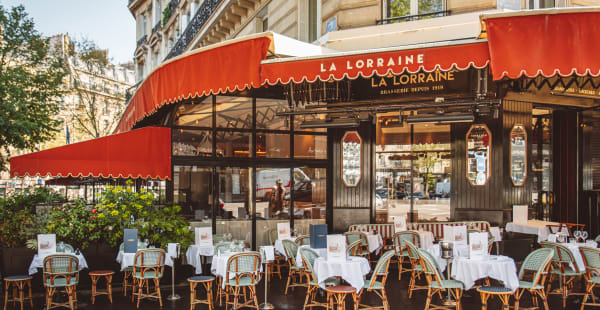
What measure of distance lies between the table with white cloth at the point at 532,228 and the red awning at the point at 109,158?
7.98 m

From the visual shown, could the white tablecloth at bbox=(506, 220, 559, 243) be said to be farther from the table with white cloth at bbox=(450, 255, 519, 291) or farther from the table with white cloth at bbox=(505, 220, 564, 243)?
the table with white cloth at bbox=(450, 255, 519, 291)

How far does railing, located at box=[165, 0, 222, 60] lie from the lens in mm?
18878

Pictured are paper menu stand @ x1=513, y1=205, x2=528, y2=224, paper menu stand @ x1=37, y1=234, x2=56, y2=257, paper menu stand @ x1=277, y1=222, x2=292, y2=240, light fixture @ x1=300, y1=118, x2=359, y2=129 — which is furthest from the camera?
paper menu stand @ x1=513, y1=205, x2=528, y2=224

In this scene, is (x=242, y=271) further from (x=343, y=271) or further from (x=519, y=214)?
(x=519, y=214)

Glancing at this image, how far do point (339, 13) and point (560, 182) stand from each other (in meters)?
8.15

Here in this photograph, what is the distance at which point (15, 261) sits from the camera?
9227mm

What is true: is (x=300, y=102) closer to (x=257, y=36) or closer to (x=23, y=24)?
(x=257, y=36)

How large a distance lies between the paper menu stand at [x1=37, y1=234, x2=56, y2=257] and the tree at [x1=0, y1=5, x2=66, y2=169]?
8.90m

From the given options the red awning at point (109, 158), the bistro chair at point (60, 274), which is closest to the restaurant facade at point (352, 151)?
the red awning at point (109, 158)

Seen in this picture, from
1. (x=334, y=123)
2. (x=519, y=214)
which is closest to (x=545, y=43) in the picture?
(x=334, y=123)

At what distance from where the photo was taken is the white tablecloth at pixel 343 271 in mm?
7672

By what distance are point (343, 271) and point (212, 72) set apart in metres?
3.94

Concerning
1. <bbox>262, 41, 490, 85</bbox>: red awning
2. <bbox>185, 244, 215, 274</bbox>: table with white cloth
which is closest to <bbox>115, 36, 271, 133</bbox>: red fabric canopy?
<bbox>262, 41, 490, 85</bbox>: red awning

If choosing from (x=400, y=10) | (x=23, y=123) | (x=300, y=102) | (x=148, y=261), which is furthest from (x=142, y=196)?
(x=23, y=123)
